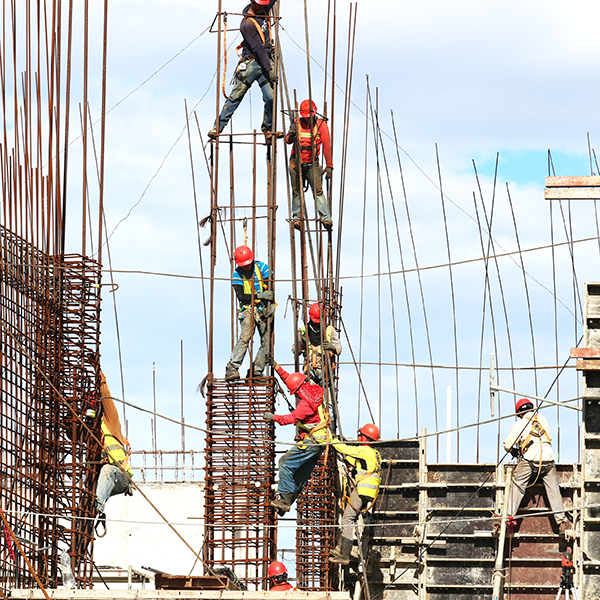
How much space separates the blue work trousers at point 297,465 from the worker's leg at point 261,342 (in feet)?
5.58

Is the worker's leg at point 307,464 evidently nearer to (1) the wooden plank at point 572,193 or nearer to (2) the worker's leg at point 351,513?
(2) the worker's leg at point 351,513

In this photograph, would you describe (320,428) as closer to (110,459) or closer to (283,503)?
(283,503)

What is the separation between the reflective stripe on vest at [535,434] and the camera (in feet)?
57.7

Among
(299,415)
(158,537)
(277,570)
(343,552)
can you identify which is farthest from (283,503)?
(158,537)

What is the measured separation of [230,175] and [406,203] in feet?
13.2

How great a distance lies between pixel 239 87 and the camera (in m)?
20.4

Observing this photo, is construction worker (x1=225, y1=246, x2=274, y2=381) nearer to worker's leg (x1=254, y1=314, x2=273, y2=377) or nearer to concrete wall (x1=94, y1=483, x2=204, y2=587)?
worker's leg (x1=254, y1=314, x2=273, y2=377)

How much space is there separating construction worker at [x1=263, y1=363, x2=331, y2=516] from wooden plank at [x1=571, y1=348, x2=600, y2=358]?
4.06m

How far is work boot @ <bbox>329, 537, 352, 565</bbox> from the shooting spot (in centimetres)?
1853

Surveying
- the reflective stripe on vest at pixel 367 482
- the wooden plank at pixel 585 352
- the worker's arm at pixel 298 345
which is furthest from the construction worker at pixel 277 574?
the wooden plank at pixel 585 352

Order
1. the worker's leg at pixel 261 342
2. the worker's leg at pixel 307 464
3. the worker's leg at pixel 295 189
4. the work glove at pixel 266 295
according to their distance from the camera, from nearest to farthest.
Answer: the worker's leg at pixel 307 464, the work glove at pixel 266 295, the worker's leg at pixel 261 342, the worker's leg at pixel 295 189

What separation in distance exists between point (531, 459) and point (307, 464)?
3304mm

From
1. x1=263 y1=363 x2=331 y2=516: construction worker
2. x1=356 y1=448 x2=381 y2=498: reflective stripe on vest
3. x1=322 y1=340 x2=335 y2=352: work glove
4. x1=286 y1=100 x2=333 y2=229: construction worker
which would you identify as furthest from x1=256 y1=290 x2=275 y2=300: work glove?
x1=356 y1=448 x2=381 y2=498: reflective stripe on vest

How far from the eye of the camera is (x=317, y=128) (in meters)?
21.0
